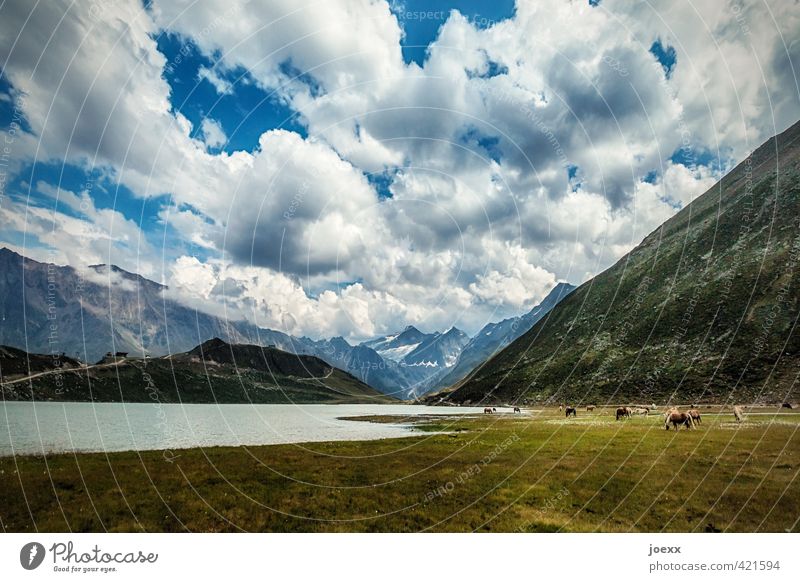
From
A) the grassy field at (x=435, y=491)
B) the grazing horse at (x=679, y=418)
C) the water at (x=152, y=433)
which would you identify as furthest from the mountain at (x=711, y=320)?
the water at (x=152, y=433)

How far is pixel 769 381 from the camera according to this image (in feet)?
307

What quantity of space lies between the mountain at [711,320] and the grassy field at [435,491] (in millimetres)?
80048

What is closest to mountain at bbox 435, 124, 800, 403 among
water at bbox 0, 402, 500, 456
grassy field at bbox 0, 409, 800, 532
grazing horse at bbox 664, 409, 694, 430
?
grazing horse at bbox 664, 409, 694, 430

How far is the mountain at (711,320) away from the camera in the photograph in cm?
10656

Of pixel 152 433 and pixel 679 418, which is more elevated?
pixel 679 418

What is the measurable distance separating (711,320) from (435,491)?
14987 cm

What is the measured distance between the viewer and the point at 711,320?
131500mm

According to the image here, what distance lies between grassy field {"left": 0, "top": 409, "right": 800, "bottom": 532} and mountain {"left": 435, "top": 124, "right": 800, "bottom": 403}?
263 ft

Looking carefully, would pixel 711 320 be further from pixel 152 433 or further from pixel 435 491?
pixel 152 433

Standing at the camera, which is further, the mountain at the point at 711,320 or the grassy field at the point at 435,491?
the mountain at the point at 711,320

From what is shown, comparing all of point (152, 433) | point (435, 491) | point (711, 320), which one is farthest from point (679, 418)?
point (711, 320)

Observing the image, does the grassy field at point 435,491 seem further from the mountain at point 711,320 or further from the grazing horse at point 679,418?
the mountain at point 711,320
